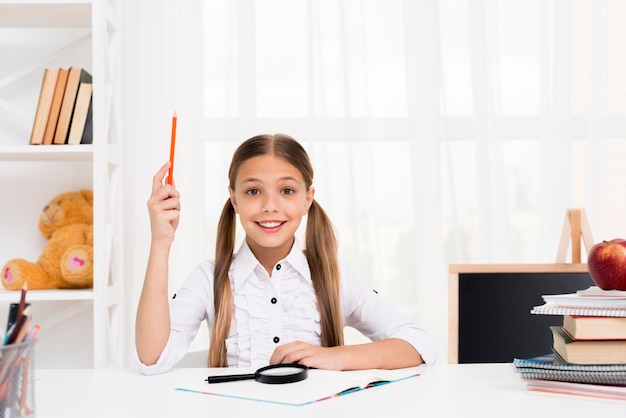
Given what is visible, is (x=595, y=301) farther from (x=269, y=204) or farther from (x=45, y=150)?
(x=45, y=150)

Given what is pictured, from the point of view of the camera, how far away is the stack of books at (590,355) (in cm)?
102

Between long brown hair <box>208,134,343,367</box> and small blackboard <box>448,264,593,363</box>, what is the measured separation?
44cm

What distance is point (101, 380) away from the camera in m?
1.17

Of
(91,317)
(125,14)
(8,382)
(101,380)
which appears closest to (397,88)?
(125,14)

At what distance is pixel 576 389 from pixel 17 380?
2.45ft

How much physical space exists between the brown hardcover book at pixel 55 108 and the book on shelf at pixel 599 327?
1654 mm

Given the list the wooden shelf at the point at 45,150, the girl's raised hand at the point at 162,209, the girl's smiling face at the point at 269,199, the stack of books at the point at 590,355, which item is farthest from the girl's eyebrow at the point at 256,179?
the stack of books at the point at 590,355

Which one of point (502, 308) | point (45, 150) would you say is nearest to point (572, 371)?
point (502, 308)

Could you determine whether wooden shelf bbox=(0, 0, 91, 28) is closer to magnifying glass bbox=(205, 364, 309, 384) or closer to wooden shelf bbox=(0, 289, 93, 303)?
wooden shelf bbox=(0, 289, 93, 303)

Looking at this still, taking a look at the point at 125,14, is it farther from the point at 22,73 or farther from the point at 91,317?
the point at 91,317

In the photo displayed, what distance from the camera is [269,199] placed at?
162cm

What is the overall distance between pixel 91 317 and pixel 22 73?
817mm

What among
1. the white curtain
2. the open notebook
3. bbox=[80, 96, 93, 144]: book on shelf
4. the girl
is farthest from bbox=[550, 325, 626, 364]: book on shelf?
bbox=[80, 96, 93, 144]: book on shelf

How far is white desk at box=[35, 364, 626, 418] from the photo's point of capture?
36.6 inches
